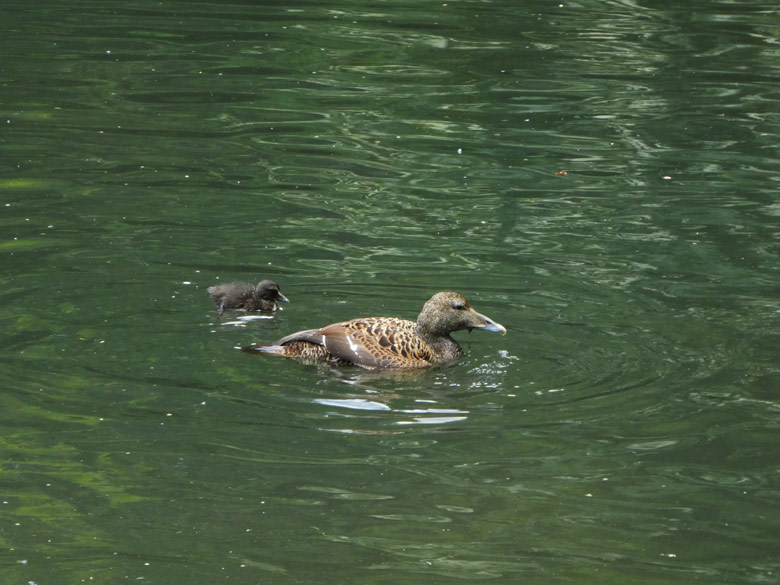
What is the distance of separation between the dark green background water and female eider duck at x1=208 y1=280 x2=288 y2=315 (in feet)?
0.45

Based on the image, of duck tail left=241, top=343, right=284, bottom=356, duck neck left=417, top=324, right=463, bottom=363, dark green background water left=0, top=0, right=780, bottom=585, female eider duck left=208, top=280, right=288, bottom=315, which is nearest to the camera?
dark green background water left=0, top=0, right=780, bottom=585

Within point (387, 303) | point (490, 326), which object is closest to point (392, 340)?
point (490, 326)

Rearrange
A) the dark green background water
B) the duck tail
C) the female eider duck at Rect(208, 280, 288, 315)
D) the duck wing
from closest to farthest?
the dark green background water → the duck wing → the duck tail → the female eider duck at Rect(208, 280, 288, 315)

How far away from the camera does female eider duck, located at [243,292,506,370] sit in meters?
8.73

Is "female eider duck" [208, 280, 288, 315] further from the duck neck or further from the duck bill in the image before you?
the duck bill

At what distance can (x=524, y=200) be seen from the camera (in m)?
12.4

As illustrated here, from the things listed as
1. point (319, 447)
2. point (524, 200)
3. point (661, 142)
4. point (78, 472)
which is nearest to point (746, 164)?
point (661, 142)

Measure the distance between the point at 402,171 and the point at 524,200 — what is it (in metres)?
1.32

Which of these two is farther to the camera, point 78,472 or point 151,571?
point 78,472

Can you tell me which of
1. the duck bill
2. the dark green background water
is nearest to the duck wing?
the dark green background water

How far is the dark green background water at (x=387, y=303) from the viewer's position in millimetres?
6621

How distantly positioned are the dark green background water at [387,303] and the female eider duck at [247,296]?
0.45 feet

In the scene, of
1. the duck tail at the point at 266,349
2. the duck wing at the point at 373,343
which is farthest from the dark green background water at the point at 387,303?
the duck wing at the point at 373,343

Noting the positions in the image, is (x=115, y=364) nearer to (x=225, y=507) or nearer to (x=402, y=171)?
(x=225, y=507)
